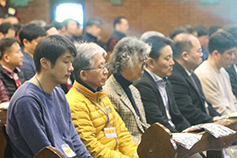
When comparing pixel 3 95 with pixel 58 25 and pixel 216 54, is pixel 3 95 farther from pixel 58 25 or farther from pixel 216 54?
pixel 58 25

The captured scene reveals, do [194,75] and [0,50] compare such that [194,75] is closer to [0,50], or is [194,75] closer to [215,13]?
[0,50]

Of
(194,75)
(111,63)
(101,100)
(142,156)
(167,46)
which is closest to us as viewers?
(142,156)

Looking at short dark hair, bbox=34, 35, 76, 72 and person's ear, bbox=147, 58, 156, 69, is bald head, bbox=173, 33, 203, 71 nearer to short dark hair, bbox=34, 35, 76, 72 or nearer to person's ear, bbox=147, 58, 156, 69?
person's ear, bbox=147, 58, 156, 69

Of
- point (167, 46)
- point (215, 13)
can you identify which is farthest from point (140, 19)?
point (167, 46)

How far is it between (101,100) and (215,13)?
7570 millimetres

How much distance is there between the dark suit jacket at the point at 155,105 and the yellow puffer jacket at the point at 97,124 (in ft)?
1.50

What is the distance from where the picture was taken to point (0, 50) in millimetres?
3799

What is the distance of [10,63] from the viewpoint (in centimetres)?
376

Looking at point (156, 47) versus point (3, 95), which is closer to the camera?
point (3, 95)

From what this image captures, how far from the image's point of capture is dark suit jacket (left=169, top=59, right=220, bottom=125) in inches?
154

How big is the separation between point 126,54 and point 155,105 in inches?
20.9

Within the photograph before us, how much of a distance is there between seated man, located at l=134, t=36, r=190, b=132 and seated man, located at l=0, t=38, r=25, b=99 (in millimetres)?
1195

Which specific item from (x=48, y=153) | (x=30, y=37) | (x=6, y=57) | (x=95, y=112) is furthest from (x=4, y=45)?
(x=48, y=153)

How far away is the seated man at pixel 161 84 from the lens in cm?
345
